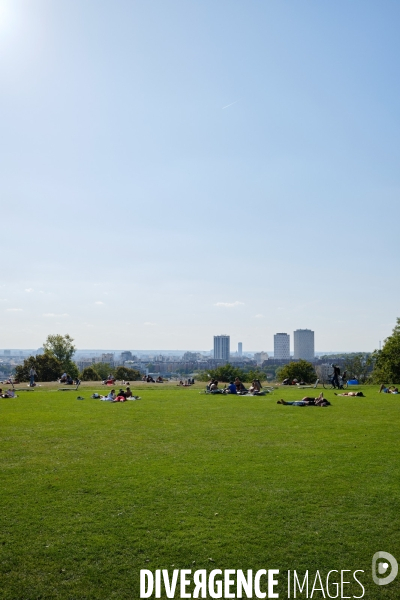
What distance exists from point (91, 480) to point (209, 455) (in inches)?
154

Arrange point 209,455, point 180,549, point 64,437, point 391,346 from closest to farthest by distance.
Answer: point 180,549 < point 209,455 < point 64,437 < point 391,346

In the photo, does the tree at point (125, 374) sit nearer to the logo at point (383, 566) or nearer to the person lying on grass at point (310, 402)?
the person lying on grass at point (310, 402)

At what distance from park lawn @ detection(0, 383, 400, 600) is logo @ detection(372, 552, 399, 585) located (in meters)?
0.10

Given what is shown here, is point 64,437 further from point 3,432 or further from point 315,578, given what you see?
point 315,578

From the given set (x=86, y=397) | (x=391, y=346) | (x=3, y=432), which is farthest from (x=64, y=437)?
(x=391, y=346)

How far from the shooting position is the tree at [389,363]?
56.5 meters

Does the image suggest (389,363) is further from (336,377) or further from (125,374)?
(125,374)

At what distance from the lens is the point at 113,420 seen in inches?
855

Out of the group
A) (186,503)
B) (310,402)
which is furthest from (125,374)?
(186,503)

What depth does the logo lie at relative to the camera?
7.35 m

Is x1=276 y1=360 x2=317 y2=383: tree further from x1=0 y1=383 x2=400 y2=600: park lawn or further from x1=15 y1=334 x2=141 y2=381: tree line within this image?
x1=0 y1=383 x2=400 y2=600: park lawn

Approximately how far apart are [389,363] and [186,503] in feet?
173

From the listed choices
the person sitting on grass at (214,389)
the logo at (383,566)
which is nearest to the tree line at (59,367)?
the person sitting on grass at (214,389)

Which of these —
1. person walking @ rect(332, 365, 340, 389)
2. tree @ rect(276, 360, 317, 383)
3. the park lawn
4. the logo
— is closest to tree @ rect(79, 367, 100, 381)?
tree @ rect(276, 360, 317, 383)
